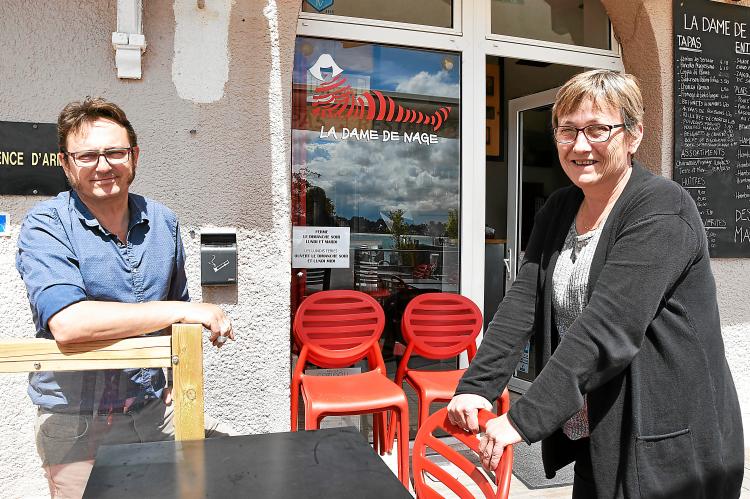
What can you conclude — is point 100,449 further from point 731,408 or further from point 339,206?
point 339,206

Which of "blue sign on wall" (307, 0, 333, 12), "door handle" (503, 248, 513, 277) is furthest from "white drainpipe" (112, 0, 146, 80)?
"door handle" (503, 248, 513, 277)

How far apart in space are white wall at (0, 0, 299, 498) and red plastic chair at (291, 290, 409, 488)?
0.13 metres

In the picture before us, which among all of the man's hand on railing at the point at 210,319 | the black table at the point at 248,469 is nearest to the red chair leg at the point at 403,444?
the man's hand on railing at the point at 210,319

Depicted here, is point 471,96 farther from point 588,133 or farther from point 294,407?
point 588,133

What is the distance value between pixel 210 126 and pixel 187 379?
1937mm

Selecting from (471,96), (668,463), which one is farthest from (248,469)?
(471,96)

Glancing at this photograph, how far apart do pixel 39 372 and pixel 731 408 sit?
5.51 ft

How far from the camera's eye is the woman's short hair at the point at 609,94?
1.50m

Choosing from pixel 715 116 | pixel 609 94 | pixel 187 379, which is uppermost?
pixel 715 116

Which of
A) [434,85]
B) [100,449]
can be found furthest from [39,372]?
[434,85]

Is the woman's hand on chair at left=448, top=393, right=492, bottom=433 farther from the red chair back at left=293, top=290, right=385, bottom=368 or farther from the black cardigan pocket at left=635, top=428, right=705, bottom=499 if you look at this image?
the red chair back at left=293, top=290, right=385, bottom=368

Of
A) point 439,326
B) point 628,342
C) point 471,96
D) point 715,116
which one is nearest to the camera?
point 628,342

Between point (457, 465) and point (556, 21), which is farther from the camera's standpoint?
point (556, 21)

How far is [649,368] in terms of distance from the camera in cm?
142
